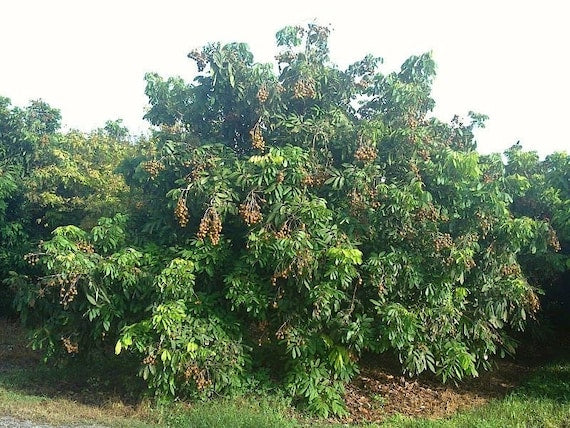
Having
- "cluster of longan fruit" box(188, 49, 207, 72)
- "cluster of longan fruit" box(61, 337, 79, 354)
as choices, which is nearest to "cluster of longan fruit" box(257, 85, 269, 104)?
"cluster of longan fruit" box(188, 49, 207, 72)

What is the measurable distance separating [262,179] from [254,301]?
4.42 ft

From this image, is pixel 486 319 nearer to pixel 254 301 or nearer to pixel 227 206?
pixel 254 301

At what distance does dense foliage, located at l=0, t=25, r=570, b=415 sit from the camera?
626 cm

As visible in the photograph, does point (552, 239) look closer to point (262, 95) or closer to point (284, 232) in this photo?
point (284, 232)

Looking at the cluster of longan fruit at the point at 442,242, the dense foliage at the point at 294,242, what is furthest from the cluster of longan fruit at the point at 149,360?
the cluster of longan fruit at the point at 442,242

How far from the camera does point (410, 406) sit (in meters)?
7.67

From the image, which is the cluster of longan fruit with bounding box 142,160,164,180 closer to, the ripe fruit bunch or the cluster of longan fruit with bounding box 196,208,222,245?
the cluster of longan fruit with bounding box 196,208,222,245

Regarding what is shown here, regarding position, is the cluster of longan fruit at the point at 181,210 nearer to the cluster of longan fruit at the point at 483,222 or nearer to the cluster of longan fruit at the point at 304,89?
the cluster of longan fruit at the point at 304,89

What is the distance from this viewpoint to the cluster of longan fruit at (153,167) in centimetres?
679

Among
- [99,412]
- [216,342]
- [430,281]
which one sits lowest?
[99,412]

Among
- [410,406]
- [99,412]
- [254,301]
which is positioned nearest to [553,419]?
[410,406]

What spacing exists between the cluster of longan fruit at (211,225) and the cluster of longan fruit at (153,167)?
3.31ft

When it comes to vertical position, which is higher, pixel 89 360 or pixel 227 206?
pixel 227 206

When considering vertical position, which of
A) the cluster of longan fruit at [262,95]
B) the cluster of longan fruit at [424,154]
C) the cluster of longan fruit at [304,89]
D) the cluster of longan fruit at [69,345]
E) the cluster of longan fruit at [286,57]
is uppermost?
the cluster of longan fruit at [286,57]
